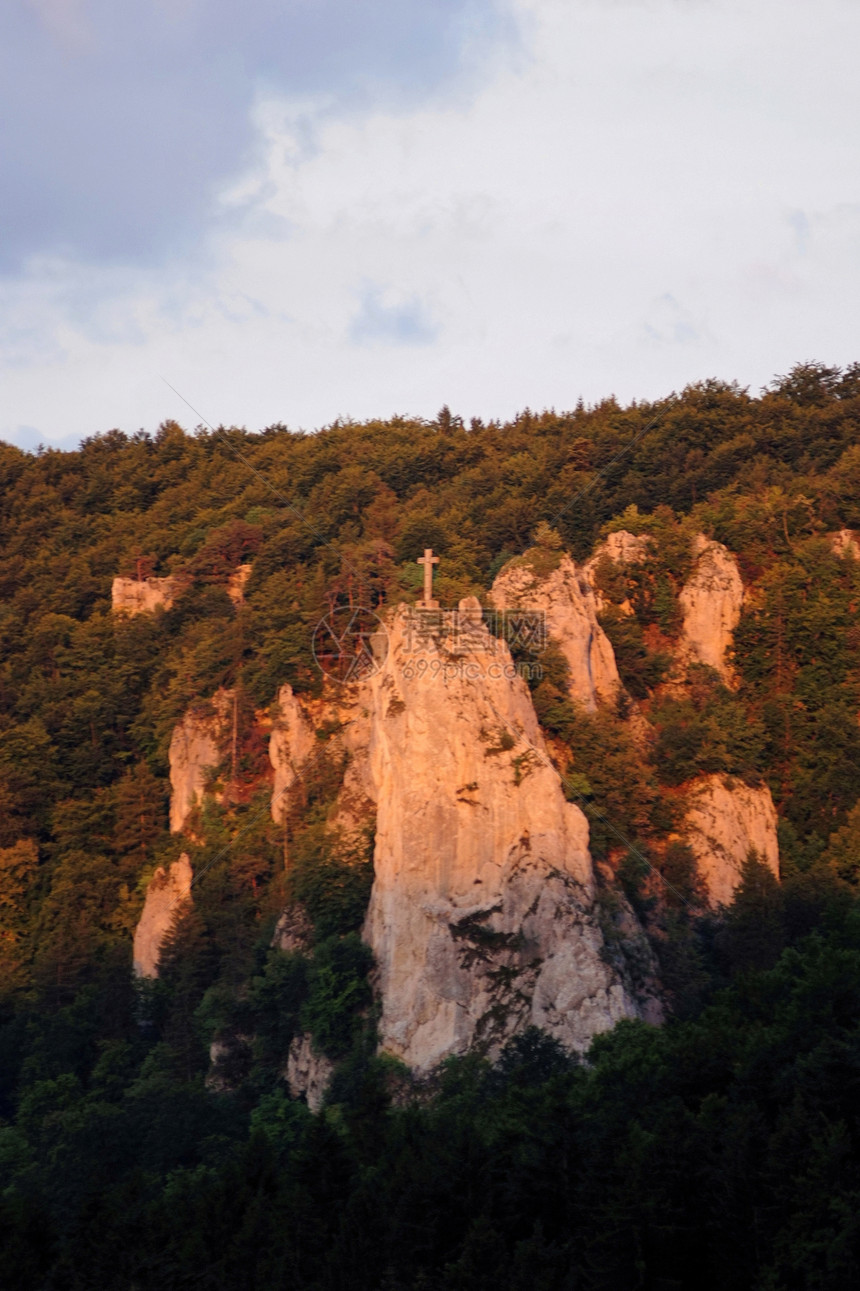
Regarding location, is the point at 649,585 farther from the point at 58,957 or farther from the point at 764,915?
the point at 58,957

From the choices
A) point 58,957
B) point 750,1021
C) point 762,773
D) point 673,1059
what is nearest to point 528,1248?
point 673,1059

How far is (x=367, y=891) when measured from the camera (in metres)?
40.2

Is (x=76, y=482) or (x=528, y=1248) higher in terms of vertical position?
(x=76, y=482)

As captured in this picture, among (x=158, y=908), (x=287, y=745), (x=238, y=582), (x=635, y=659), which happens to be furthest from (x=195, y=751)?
(x=635, y=659)

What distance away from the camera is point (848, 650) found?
4944 cm

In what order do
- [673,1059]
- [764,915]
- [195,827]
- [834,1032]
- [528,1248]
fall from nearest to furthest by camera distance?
[528,1248] < [834,1032] < [673,1059] < [764,915] < [195,827]

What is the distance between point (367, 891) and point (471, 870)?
14.2 feet

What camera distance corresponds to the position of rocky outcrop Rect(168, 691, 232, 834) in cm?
5203

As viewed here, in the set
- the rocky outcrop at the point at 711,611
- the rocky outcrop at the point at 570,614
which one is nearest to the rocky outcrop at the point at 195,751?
the rocky outcrop at the point at 570,614

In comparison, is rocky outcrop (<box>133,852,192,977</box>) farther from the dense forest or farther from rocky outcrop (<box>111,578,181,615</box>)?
rocky outcrop (<box>111,578,181,615</box>)

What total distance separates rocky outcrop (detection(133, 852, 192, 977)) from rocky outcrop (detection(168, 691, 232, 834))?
3475 millimetres

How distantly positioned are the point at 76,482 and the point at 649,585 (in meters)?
43.5

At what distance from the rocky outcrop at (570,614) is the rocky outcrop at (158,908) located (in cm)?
1333

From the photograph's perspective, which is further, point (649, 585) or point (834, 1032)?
point (649, 585)
